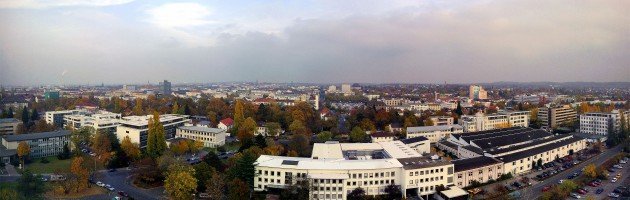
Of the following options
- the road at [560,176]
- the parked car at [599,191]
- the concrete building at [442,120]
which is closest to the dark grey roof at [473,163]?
the road at [560,176]

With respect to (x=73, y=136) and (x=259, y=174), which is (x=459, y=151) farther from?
(x=73, y=136)

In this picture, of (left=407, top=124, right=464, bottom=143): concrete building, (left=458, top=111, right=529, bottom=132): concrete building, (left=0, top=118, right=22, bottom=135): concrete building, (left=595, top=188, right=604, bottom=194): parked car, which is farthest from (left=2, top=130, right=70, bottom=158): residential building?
(left=458, top=111, right=529, bottom=132): concrete building

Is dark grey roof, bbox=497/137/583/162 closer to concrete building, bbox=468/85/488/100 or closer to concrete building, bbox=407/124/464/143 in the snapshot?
concrete building, bbox=407/124/464/143

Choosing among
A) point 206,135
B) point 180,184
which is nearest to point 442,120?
point 206,135

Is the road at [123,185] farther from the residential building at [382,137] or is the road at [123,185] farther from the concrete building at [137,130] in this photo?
the residential building at [382,137]

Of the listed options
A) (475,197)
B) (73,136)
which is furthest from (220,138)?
(475,197)
